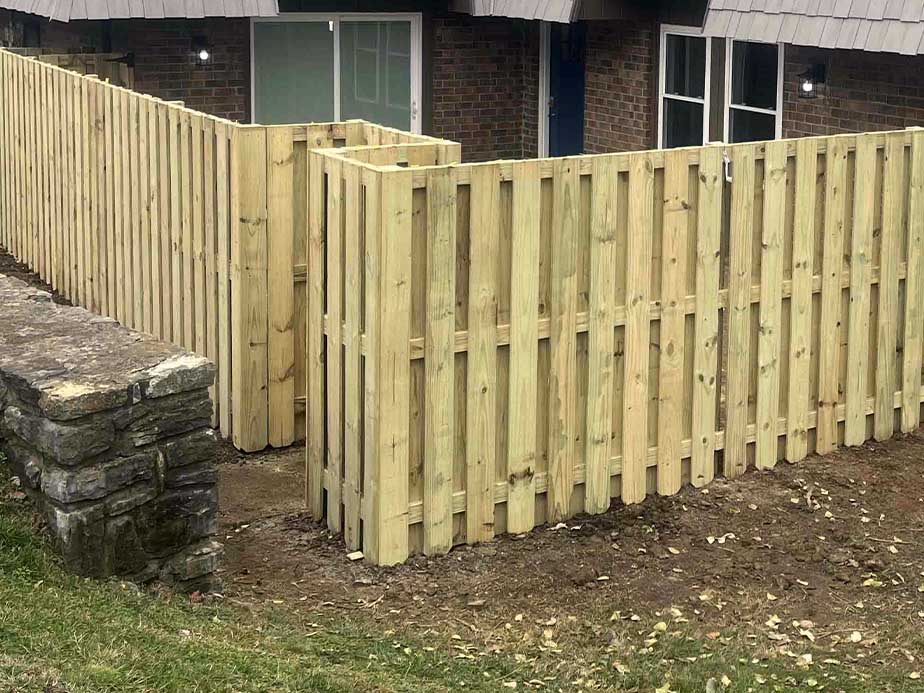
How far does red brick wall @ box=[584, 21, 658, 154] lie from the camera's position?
14844mm

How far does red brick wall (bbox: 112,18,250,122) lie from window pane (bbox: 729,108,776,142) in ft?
17.9

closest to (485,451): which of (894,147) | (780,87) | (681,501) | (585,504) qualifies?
(585,504)

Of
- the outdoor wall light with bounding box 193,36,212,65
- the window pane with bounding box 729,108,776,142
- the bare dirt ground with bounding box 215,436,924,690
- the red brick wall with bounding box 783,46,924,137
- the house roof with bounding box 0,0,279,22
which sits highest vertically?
the house roof with bounding box 0,0,279,22

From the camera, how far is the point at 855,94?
39.8 ft

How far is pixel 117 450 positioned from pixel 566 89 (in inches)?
473

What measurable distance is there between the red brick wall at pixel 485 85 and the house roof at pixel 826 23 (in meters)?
4.62

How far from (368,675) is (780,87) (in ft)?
30.9

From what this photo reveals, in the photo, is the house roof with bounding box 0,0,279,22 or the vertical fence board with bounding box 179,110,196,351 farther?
the house roof with bounding box 0,0,279,22

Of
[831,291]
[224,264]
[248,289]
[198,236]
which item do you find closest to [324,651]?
[248,289]

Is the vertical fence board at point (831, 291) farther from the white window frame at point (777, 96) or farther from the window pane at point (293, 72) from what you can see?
the window pane at point (293, 72)

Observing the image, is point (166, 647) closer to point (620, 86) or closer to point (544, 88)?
point (620, 86)

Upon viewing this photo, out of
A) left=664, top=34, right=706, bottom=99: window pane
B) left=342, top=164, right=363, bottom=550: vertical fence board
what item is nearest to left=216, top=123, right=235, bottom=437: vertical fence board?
left=342, top=164, right=363, bottom=550: vertical fence board

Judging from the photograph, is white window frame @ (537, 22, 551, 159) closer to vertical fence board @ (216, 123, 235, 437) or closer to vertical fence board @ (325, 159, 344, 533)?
vertical fence board @ (216, 123, 235, 437)

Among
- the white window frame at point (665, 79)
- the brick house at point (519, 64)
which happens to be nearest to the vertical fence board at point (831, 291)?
the brick house at point (519, 64)
